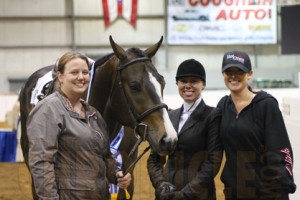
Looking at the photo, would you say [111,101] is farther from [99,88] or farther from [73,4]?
[73,4]

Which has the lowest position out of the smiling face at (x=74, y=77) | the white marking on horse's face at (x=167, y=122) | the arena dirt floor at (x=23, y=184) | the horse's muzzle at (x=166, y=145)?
the arena dirt floor at (x=23, y=184)

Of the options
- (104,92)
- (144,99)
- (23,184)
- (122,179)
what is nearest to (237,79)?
(144,99)

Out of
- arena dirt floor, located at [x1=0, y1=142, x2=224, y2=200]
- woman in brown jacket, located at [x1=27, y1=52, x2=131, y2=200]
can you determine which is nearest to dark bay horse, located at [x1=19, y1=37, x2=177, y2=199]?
woman in brown jacket, located at [x1=27, y1=52, x2=131, y2=200]

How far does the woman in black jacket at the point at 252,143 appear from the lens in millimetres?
2045

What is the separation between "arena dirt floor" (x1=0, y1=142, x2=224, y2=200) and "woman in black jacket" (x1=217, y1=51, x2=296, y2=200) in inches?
98.4

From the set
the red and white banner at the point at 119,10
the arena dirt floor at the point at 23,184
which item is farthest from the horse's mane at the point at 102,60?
the red and white banner at the point at 119,10

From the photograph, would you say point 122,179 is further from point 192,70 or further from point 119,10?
point 119,10

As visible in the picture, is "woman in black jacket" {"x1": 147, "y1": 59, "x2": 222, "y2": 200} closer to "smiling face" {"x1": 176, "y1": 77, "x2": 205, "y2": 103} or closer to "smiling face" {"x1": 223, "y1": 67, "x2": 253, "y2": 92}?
"smiling face" {"x1": 176, "y1": 77, "x2": 205, "y2": 103}

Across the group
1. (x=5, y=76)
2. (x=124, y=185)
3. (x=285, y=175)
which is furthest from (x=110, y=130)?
(x=5, y=76)

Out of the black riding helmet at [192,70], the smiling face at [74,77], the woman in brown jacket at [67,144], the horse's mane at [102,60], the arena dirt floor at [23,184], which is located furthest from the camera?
the arena dirt floor at [23,184]

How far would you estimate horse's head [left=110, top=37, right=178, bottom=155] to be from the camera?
222cm

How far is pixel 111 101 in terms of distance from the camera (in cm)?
275

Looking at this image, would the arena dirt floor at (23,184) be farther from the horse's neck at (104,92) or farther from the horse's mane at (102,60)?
the horse's mane at (102,60)

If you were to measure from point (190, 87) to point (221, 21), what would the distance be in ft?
38.4
